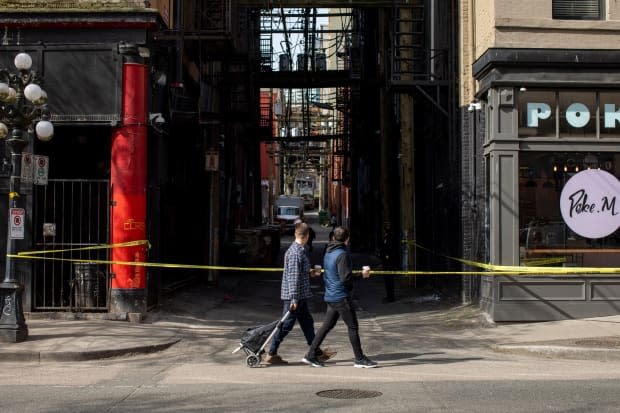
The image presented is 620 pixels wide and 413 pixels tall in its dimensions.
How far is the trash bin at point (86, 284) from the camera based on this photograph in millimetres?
14211

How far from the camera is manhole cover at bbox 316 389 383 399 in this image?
805 centimetres

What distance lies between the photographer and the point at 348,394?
26.8 feet

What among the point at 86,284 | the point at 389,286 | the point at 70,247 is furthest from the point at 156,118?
the point at 389,286

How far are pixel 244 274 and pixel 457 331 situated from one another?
1186cm

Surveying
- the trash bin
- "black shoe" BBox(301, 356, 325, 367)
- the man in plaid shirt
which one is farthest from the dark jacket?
the trash bin

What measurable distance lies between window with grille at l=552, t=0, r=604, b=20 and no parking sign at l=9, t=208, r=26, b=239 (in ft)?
32.5

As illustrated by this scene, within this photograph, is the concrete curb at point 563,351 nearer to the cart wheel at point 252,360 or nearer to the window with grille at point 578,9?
the cart wheel at point 252,360

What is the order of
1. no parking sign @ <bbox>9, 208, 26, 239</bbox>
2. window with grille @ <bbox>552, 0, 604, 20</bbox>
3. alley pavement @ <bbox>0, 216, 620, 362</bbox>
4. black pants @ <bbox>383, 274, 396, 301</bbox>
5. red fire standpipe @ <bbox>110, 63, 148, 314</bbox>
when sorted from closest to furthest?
alley pavement @ <bbox>0, 216, 620, 362</bbox> < no parking sign @ <bbox>9, 208, 26, 239</bbox> < red fire standpipe @ <bbox>110, 63, 148, 314</bbox> < window with grille @ <bbox>552, 0, 604, 20</bbox> < black pants @ <bbox>383, 274, 396, 301</bbox>

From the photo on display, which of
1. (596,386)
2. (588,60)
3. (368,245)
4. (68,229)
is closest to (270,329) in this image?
(596,386)

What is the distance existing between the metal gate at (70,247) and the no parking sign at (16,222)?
1880 mm

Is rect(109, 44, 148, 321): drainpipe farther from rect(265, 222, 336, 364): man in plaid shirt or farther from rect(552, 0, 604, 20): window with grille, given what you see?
rect(552, 0, 604, 20): window with grille

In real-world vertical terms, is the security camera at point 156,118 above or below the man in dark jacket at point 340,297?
above

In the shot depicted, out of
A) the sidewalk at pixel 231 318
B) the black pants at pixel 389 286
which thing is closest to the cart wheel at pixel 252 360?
the sidewalk at pixel 231 318

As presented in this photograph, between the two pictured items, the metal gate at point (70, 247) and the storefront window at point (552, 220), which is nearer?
the storefront window at point (552, 220)
